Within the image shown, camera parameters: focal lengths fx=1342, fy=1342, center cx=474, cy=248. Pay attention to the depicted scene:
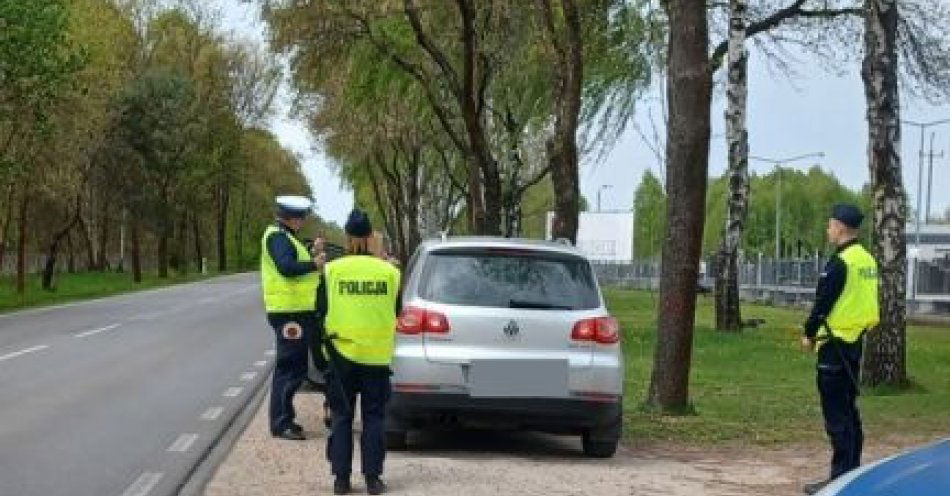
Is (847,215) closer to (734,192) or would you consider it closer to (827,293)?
(827,293)

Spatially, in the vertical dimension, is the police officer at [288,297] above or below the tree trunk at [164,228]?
below

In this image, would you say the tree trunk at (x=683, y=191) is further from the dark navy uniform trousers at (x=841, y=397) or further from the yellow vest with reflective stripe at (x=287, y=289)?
the yellow vest with reflective stripe at (x=287, y=289)

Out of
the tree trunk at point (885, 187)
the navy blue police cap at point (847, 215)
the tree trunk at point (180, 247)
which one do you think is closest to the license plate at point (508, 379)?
the navy blue police cap at point (847, 215)

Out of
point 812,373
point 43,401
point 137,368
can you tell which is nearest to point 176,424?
point 43,401

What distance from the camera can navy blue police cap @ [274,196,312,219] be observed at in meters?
10.8

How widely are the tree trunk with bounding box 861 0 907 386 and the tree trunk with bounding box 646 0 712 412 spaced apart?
3.90 meters

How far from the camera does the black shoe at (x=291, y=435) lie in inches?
432

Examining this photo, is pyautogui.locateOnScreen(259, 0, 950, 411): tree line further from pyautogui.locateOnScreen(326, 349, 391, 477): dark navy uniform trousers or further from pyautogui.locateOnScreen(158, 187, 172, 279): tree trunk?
pyautogui.locateOnScreen(158, 187, 172, 279): tree trunk

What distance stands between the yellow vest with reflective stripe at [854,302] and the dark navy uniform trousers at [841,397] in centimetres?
10

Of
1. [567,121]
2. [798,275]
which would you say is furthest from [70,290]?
[567,121]

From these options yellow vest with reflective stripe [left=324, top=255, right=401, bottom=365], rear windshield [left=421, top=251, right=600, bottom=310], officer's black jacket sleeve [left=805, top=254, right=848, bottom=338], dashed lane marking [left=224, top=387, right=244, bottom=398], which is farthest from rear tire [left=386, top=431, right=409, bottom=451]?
dashed lane marking [left=224, top=387, right=244, bottom=398]

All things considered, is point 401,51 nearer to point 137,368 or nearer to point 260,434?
point 137,368

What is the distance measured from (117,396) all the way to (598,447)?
607 cm

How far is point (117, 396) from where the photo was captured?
46.1 feet
